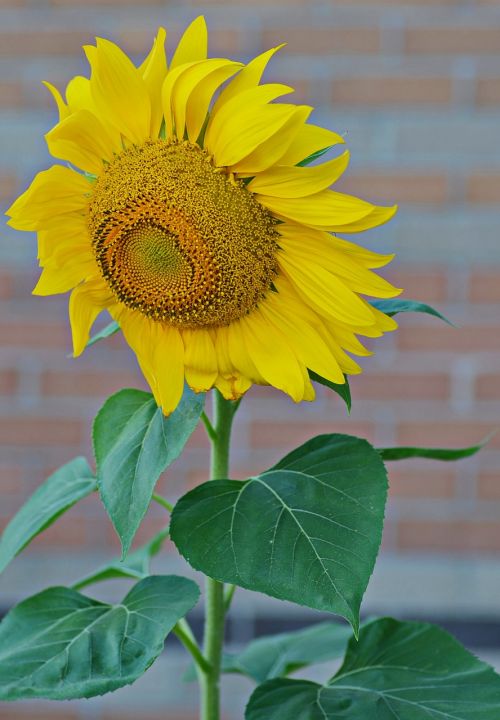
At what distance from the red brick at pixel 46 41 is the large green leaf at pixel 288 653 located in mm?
771

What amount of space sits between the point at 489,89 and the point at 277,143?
806mm

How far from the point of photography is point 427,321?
1204 millimetres

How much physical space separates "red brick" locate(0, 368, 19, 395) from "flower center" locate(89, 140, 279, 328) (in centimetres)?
78

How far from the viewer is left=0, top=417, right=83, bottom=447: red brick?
1256mm

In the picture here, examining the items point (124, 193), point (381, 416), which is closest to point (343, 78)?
point (381, 416)

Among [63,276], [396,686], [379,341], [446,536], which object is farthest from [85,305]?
[446,536]

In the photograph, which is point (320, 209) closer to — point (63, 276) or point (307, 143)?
point (307, 143)

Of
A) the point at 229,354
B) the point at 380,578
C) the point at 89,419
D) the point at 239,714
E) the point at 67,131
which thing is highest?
the point at 67,131

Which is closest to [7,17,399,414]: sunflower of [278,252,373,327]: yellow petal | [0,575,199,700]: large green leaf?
[278,252,373,327]: yellow petal

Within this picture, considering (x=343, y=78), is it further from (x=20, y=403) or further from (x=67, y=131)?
(x=67, y=131)

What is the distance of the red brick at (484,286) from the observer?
1.19 m

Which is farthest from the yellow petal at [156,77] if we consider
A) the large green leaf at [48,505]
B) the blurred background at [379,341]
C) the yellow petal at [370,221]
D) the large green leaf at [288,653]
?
the blurred background at [379,341]

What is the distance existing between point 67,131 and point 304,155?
0.36 feet

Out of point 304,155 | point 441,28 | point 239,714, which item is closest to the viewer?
point 304,155
